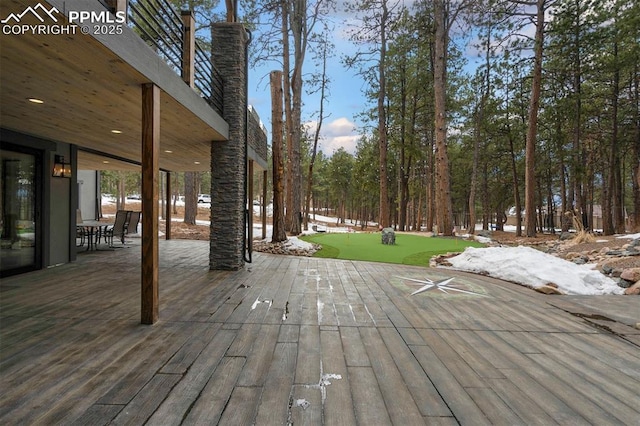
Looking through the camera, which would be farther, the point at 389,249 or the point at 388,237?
the point at 388,237

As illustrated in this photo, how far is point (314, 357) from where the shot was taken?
2588mm

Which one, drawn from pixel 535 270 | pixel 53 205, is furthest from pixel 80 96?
pixel 535 270

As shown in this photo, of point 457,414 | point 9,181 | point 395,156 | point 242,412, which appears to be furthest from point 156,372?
point 395,156

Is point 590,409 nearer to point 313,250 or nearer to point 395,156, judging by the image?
point 313,250

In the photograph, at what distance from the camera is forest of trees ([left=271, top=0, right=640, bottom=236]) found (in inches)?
451

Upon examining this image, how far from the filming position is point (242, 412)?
6.12ft

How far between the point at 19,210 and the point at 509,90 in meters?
17.5

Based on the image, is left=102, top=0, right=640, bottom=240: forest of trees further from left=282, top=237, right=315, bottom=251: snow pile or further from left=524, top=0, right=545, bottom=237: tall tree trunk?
left=282, top=237, right=315, bottom=251: snow pile

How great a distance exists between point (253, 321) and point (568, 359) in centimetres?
277

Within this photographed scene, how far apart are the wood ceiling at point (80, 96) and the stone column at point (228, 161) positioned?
→ 421mm

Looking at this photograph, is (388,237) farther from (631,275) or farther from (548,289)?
(631,275)

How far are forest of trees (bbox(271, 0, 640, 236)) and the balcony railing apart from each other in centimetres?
677

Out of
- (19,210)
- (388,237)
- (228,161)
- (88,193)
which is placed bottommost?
(388,237)

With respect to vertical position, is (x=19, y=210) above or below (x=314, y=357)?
above
